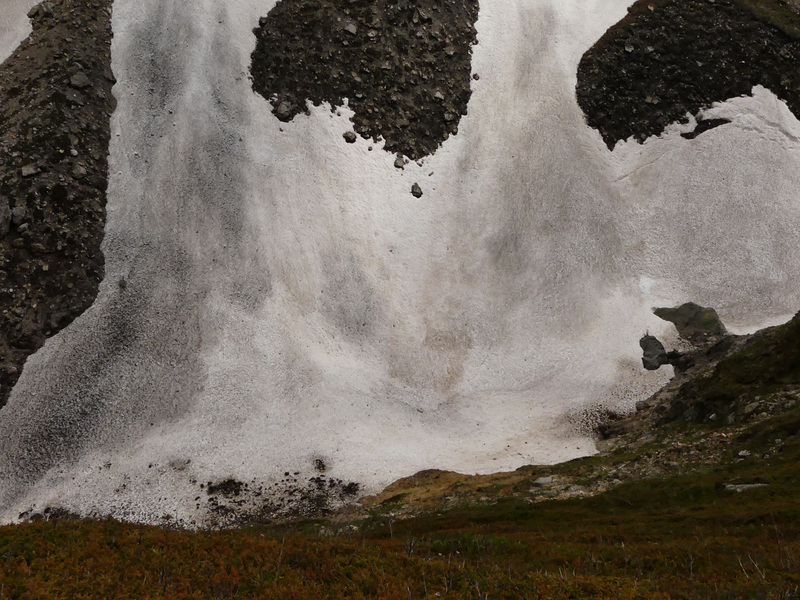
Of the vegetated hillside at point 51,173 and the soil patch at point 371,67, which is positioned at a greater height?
the soil patch at point 371,67

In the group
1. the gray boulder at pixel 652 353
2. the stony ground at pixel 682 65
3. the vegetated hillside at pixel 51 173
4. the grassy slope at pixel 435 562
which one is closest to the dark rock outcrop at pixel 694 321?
the gray boulder at pixel 652 353

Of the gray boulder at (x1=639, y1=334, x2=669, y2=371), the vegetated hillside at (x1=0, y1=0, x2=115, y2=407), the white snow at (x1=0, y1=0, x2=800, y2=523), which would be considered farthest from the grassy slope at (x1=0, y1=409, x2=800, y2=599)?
the vegetated hillside at (x1=0, y1=0, x2=115, y2=407)

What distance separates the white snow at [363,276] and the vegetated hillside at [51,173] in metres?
1.46

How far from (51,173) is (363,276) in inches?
1089

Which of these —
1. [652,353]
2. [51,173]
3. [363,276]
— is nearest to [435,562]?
[363,276]

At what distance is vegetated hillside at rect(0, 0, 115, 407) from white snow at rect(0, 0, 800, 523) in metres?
1.46

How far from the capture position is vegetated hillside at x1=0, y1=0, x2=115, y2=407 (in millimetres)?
43312

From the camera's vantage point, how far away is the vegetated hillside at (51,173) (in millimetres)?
43312

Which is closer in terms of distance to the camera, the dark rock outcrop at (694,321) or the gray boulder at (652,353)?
the gray boulder at (652,353)

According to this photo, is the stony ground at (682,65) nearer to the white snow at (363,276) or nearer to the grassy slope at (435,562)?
the white snow at (363,276)

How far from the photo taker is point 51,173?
47.5 meters

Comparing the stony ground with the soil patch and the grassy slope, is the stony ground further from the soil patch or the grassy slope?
the grassy slope

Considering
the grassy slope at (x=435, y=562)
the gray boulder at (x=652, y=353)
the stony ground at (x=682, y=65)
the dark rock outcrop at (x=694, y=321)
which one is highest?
the stony ground at (x=682, y=65)

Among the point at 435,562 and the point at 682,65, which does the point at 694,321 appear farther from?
the point at 435,562
